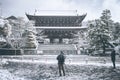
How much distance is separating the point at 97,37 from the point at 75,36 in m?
17.6

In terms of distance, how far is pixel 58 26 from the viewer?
61469 mm

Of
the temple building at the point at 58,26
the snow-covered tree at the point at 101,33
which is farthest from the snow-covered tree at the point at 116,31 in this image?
the snow-covered tree at the point at 101,33

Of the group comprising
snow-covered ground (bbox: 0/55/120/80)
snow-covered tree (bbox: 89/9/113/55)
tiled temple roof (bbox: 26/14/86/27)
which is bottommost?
snow-covered ground (bbox: 0/55/120/80)

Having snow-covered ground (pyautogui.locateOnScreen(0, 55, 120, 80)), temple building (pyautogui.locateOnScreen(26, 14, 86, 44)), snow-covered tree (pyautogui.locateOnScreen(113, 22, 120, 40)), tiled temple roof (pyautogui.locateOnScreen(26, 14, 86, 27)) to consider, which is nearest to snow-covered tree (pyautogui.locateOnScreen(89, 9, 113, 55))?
snow-covered ground (pyautogui.locateOnScreen(0, 55, 120, 80))

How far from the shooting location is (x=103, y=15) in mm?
43031

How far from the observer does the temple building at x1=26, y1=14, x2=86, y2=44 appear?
5919cm

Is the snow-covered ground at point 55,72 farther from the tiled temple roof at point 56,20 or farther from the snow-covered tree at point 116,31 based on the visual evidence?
the snow-covered tree at point 116,31

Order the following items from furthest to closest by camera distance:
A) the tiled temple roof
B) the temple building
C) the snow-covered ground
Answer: the tiled temple roof, the temple building, the snow-covered ground

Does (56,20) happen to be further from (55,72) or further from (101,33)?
(55,72)

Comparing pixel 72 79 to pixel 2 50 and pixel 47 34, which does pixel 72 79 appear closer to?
pixel 2 50

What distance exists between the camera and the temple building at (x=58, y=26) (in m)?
59.2

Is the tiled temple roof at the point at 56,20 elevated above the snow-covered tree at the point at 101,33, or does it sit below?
above

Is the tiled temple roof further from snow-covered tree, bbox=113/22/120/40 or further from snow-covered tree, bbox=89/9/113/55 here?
snow-covered tree, bbox=89/9/113/55

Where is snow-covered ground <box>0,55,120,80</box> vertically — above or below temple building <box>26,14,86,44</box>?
below
